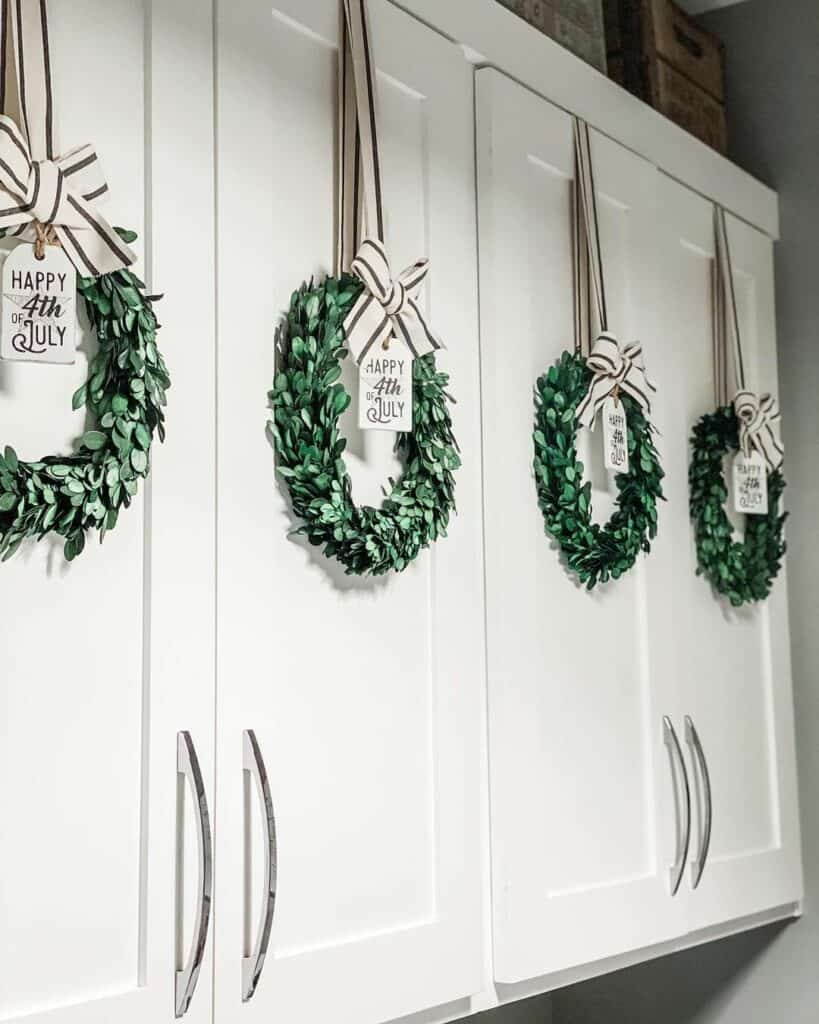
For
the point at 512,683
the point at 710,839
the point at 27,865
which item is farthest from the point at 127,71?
the point at 710,839

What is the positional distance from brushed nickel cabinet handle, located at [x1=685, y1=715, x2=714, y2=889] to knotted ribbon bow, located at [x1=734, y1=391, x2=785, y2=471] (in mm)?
433

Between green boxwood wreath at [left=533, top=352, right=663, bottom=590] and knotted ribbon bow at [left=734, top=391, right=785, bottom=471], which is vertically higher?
knotted ribbon bow at [left=734, top=391, right=785, bottom=471]

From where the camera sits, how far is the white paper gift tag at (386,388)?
1307 mm

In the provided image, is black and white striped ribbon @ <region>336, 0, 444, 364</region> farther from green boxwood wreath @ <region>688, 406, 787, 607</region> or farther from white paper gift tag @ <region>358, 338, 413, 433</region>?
green boxwood wreath @ <region>688, 406, 787, 607</region>

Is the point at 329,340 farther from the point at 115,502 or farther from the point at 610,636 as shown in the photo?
the point at 610,636

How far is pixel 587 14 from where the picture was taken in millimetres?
1830

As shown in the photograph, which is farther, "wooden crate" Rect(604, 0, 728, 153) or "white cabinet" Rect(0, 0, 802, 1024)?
"wooden crate" Rect(604, 0, 728, 153)

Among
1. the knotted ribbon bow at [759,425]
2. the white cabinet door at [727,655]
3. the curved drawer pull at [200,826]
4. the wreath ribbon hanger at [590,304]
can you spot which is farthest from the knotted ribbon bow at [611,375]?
the curved drawer pull at [200,826]

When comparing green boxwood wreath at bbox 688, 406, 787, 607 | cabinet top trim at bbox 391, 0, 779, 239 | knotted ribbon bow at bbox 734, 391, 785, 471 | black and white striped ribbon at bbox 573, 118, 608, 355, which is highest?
cabinet top trim at bbox 391, 0, 779, 239

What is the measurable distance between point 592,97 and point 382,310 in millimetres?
610

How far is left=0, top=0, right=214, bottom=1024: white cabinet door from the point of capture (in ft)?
3.32

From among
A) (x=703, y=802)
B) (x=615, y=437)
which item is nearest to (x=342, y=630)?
(x=615, y=437)

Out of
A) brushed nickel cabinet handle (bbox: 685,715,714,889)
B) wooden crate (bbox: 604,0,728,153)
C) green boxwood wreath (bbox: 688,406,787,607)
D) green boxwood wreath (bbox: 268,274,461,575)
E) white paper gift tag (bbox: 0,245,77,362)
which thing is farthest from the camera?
wooden crate (bbox: 604,0,728,153)

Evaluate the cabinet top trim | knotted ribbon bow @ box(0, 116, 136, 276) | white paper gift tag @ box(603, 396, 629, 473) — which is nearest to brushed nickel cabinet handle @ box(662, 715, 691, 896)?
white paper gift tag @ box(603, 396, 629, 473)
